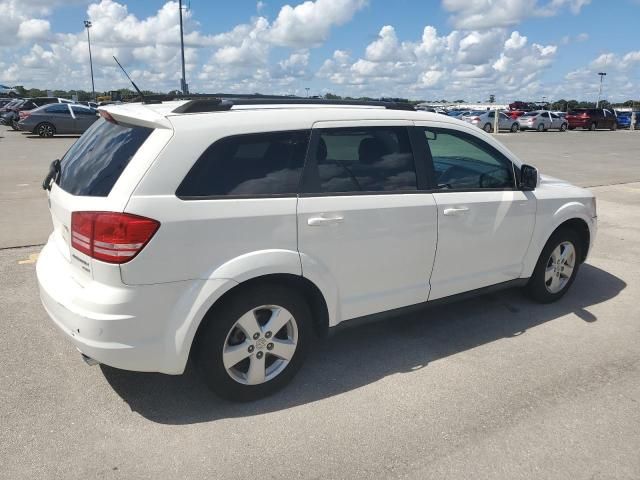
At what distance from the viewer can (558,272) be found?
16.2 ft

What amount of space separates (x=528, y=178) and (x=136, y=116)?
302cm

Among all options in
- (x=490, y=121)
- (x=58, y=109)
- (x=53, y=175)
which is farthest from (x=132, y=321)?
(x=490, y=121)

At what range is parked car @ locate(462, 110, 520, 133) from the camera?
34.3m

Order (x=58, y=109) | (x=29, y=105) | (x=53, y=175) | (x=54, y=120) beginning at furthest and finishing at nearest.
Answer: (x=29, y=105) → (x=58, y=109) → (x=54, y=120) → (x=53, y=175)

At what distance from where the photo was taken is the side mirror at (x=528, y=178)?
14.2ft

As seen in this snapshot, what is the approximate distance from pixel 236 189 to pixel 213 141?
0.29 metres

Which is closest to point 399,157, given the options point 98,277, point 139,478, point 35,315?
point 98,277

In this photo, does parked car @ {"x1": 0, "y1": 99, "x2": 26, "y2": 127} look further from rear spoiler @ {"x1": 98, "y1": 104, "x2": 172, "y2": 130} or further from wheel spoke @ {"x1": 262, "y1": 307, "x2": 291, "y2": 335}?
wheel spoke @ {"x1": 262, "y1": 307, "x2": 291, "y2": 335}

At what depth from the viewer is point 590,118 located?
40750 mm

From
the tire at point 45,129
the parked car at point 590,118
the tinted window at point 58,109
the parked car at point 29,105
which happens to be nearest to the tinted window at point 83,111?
the tinted window at point 58,109

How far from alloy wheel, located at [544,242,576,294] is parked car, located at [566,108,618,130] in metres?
39.8

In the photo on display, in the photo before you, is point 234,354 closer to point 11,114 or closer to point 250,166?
point 250,166

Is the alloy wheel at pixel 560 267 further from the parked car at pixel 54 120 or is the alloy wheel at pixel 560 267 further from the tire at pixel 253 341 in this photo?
the parked car at pixel 54 120

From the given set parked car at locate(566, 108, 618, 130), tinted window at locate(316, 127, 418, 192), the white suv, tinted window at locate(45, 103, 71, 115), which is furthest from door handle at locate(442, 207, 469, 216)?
parked car at locate(566, 108, 618, 130)
